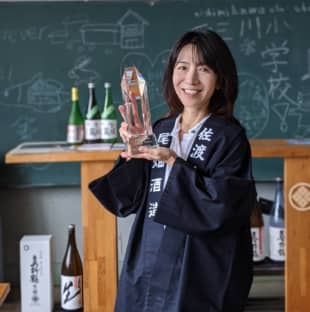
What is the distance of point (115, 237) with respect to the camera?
220cm

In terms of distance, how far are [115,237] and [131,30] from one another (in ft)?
3.64

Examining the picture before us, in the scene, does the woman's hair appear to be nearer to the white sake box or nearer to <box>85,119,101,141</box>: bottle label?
<box>85,119,101,141</box>: bottle label

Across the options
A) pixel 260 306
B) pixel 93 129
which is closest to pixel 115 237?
pixel 93 129

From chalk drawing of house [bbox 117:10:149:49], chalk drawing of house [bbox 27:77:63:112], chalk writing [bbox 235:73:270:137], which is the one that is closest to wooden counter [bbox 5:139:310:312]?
chalk writing [bbox 235:73:270:137]

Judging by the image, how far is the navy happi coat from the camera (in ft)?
3.94

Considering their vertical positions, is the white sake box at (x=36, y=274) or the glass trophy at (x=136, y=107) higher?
the glass trophy at (x=136, y=107)

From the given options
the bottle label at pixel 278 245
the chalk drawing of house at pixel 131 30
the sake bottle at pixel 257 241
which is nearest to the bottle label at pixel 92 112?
the chalk drawing of house at pixel 131 30

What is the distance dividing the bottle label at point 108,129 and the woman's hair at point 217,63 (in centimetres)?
99

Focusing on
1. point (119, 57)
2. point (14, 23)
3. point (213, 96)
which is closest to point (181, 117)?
point (213, 96)

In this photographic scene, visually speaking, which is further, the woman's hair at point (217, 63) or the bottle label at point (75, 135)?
the bottle label at point (75, 135)

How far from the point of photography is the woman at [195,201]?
3.96ft

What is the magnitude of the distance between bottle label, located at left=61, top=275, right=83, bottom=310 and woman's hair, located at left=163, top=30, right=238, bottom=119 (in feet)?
4.21

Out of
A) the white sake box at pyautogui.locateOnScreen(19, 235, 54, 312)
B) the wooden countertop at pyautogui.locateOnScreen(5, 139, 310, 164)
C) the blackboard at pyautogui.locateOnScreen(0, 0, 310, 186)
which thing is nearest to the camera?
→ the wooden countertop at pyautogui.locateOnScreen(5, 139, 310, 164)

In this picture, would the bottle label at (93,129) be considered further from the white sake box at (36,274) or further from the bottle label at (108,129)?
the white sake box at (36,274)
